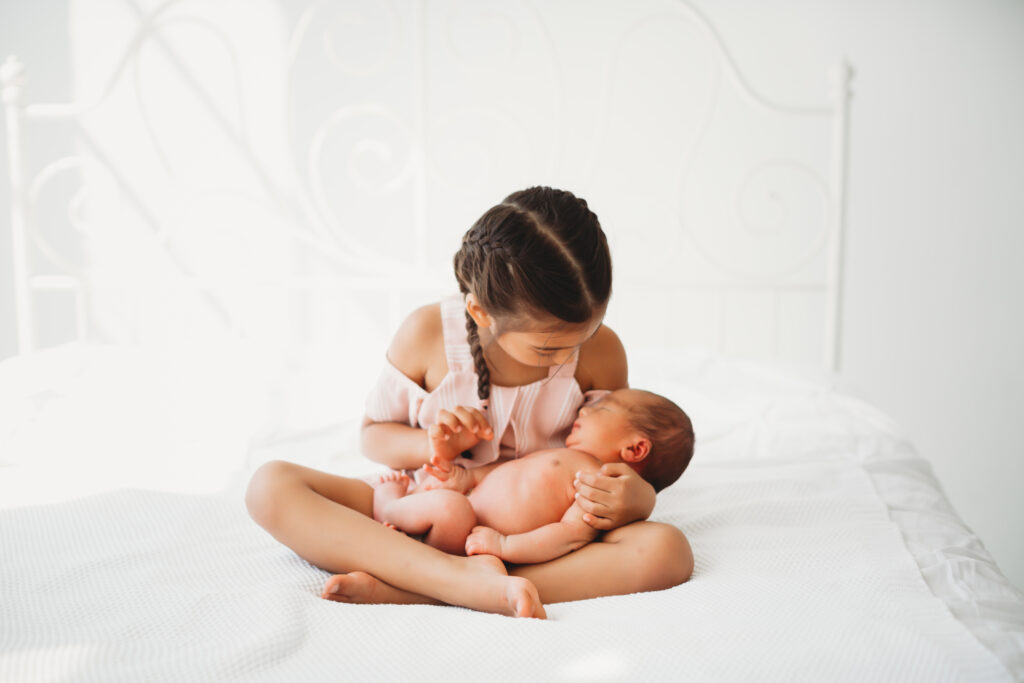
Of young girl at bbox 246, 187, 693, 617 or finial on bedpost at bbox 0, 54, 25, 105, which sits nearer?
young girl at bbox 246, 187, 693, 617

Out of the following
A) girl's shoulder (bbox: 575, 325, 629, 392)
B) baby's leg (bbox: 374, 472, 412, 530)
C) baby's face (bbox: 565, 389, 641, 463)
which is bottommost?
baby's leg (bbox: 374, 472, 412, 530)

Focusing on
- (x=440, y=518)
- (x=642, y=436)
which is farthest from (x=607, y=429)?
(x=440, y=518)

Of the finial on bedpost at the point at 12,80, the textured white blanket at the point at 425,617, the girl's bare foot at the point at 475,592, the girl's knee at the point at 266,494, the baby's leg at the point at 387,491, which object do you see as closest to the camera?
the textured white blanket at the point at 425,617

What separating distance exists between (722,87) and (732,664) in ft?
5.90

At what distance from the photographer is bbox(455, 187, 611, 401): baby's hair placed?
2.94 feet

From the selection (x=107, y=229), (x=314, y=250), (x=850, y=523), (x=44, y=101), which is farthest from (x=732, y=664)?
(x=44, y=101)

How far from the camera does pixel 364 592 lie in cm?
82

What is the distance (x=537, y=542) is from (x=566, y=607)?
114 millimetres

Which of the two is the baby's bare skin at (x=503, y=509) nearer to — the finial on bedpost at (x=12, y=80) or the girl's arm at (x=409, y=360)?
the girl's arm at (x=409, y=360)

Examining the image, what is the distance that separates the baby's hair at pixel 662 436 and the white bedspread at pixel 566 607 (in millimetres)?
65

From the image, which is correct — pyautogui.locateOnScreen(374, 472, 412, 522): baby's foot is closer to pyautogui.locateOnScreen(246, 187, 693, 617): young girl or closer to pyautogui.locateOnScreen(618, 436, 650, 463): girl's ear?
pyautogui.locateOnScreen(246, 187, 693, 617): young girl

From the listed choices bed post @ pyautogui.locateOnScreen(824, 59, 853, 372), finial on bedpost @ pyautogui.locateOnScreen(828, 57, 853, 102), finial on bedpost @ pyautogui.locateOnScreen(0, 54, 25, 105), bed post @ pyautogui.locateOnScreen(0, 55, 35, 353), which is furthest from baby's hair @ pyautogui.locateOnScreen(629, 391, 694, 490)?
finial on bedpost @ pyautogui.locateOnScreen(0, 54, 25, 105)

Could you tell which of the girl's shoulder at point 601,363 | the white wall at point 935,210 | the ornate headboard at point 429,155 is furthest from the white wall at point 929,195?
the girl's shoulder at point 601,363

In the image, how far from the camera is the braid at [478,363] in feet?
3.65
